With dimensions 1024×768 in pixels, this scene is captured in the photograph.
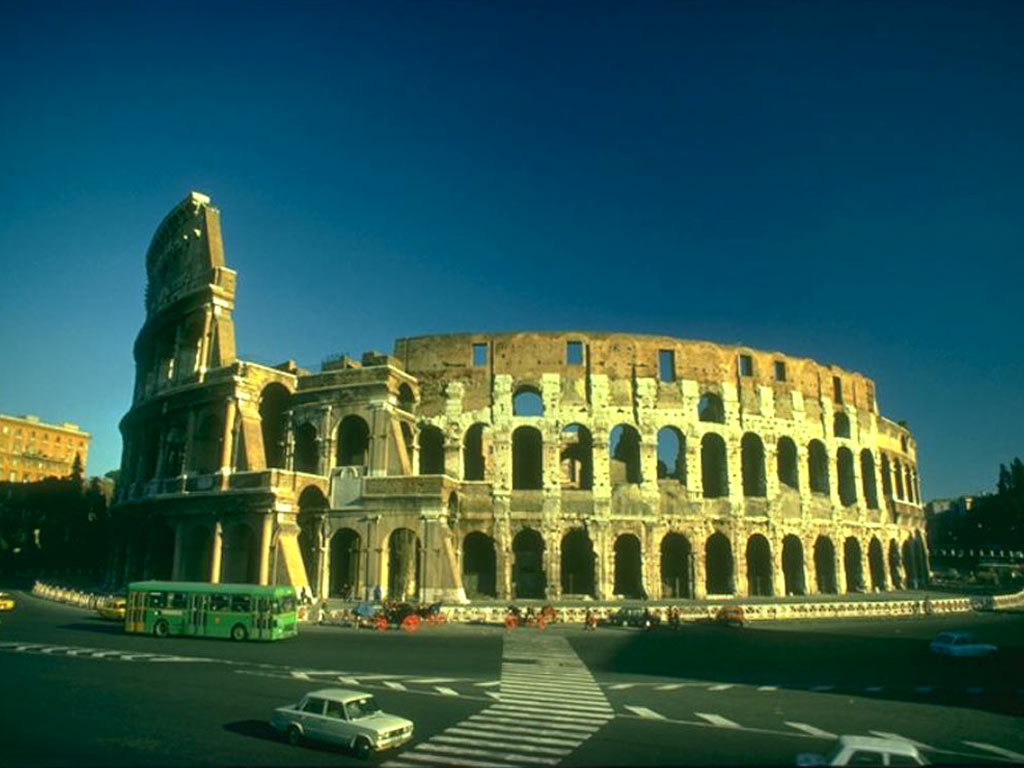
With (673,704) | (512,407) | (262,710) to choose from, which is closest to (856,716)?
(673,704)

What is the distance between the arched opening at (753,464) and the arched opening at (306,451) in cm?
2566

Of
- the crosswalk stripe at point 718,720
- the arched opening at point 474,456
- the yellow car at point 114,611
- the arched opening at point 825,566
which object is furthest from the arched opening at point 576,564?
the crosswalk stripe at point 718,720

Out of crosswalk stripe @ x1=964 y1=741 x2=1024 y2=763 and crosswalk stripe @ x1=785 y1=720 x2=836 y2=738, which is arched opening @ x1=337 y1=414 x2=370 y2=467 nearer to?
crosswalk stripe @ x1=785 y1=720 x2=836 y2=738

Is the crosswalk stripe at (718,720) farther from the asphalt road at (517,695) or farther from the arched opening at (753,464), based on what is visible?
the arched opening at (753,464)

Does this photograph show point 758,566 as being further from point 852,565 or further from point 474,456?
point 474,456

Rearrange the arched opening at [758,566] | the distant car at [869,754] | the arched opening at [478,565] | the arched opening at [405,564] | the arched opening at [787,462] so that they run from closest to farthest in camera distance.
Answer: the distant car at [869,754] < the arched opening at [405,564] < the arched opening at [478,565] < the arched opening at [758,566] < the arched opening at [787,462]

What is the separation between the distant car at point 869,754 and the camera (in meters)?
9.38

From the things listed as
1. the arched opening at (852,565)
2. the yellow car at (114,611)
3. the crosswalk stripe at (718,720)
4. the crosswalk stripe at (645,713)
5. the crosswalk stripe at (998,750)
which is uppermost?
the arched opening at (852,565)

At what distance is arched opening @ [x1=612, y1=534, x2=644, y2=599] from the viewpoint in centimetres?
4159

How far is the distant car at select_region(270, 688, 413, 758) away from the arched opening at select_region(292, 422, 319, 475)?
2877 cm

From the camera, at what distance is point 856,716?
14500 mm

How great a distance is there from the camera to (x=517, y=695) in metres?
16.2

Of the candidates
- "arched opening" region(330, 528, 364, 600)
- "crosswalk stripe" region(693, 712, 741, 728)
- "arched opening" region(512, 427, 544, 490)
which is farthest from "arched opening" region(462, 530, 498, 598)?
"crosswalk stripe" region(693, 712, 741, 728)

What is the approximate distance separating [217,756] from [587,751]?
19.8ft
